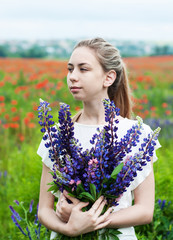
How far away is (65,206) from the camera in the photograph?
158 centimetres

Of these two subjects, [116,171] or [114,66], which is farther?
[114,66]

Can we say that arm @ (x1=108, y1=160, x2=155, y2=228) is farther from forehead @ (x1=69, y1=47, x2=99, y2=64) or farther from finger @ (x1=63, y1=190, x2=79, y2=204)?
forehead @ (x1=69, y1=47, x2=99, y2=64)

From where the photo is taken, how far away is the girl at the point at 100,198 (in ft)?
5.04

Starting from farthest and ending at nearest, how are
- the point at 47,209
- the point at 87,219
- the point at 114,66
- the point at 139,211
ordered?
the point at 114,66, the point at 47,209, the point at 139,211, the point at 87,219

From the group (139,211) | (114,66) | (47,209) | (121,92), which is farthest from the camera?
(121,92)

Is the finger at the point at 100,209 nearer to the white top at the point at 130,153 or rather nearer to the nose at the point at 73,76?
the white top at the point at 130,153

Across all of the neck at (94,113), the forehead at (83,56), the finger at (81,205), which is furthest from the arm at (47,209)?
the forehead at (83,56)

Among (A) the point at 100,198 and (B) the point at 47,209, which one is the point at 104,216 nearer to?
(A) the point at 100,198

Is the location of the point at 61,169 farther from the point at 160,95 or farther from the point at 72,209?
the point at 160,95

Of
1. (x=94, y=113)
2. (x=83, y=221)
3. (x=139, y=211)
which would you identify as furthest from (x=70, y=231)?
(x=94, y=113)

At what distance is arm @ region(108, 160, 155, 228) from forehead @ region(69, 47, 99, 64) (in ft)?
2.05

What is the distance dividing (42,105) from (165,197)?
155 centimetres

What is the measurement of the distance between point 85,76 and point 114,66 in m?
0.26

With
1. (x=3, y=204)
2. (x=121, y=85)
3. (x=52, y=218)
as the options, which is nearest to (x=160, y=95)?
(x=3, y=204)
